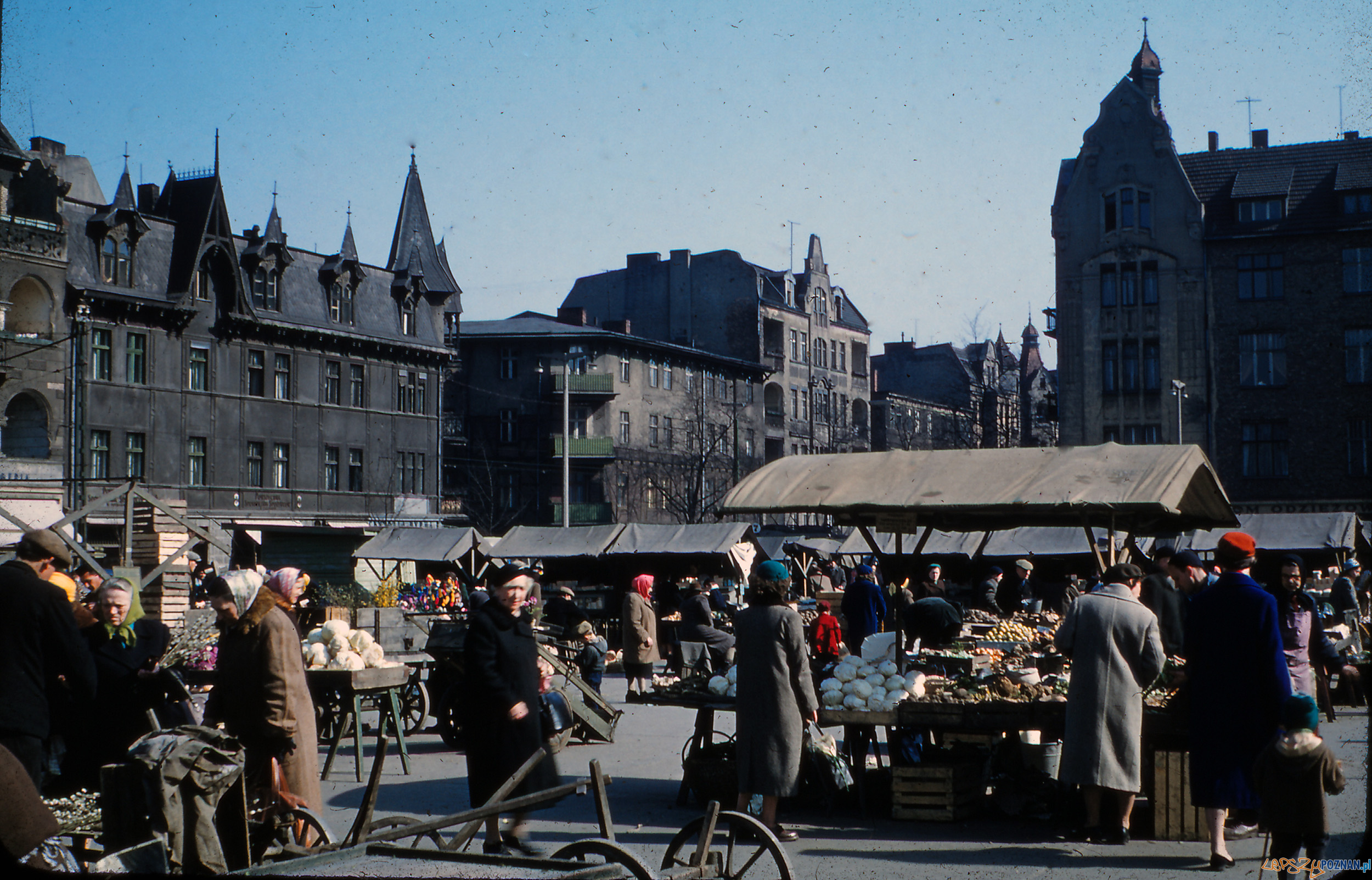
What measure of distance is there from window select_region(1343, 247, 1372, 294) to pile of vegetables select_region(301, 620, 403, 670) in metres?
46.8

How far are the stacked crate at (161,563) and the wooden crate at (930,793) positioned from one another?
1331cm

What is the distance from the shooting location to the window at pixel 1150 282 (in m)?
53.3

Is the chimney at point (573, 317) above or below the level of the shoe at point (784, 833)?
above

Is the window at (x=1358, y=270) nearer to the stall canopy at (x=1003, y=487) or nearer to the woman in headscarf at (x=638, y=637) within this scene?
the woman in headscarf at (x=638, y=637)

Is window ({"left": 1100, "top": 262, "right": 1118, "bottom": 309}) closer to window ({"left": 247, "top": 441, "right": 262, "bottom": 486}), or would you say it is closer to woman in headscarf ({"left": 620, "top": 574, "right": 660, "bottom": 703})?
window ({"left": 247, "top": 441, "right": 262, "bottom": 486})

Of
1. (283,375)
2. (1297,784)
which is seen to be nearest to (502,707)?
(1297,784)

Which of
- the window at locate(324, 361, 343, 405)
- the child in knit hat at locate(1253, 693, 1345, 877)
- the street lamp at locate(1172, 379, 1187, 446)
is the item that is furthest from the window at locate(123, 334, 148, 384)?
the child in knit hat at locate(1253, 693, 1345, 877)

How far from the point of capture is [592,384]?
6912 centimetres

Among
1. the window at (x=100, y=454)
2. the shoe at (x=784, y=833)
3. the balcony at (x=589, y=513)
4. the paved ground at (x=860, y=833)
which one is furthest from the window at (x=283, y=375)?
the shoe at (x=784, y=833)

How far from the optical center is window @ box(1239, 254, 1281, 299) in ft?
169

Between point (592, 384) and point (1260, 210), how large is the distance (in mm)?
31696

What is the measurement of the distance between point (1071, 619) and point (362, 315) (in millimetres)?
47962

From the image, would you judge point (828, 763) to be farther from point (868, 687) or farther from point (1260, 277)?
point (1260, 277)

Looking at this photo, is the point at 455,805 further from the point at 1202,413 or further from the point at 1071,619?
the point at 1202,413
